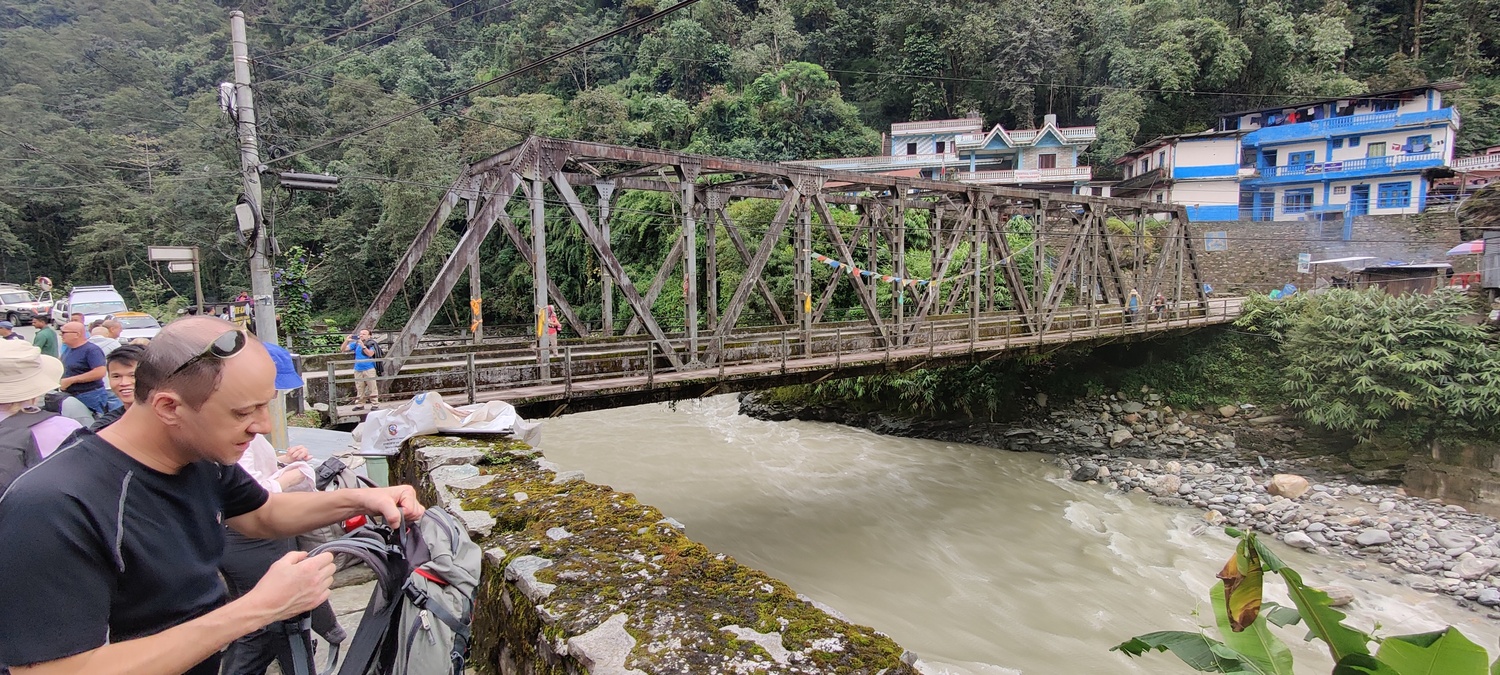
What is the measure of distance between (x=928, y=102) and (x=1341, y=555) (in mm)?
29826

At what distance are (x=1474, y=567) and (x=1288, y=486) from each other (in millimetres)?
3165

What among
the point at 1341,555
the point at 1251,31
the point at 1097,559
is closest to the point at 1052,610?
the point at 1097,559

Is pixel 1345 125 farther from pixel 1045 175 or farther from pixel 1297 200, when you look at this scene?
pixel 1045 175

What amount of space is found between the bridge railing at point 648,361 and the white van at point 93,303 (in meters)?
14.0

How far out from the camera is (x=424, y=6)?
49656 millimetres

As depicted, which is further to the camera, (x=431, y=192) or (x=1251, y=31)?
(x=1251, y=31)

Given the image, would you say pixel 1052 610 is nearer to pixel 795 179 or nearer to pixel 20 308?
pixel 795 179

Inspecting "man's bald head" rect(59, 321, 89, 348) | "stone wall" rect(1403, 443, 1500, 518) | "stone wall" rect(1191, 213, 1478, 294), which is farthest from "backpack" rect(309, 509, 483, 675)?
"stone wall" rect(1191, 213, 1478, 294)

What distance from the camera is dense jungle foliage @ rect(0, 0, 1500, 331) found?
28406 mm

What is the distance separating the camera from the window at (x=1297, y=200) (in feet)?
99.5

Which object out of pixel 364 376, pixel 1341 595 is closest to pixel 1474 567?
pixel 1341 595

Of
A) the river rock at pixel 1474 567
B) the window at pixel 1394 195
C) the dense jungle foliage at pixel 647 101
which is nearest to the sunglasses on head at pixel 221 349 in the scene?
the river rock at pixel 1474 567

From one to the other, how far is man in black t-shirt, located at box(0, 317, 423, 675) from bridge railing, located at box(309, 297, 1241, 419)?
5.79 metres

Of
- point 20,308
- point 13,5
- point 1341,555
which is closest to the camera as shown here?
point 1341,555
